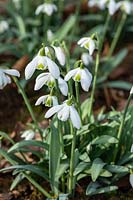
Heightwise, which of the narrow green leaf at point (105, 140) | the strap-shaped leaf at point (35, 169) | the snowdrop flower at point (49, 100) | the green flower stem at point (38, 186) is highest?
the snowdrop flower at point (49, 100)

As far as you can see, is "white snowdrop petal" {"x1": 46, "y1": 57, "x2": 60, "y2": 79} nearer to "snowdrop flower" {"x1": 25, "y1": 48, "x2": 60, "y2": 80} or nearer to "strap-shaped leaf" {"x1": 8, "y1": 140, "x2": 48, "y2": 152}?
"snowdrop flower" {"x1": 25, "y1": 48, "x2": 60, "y2": 80}

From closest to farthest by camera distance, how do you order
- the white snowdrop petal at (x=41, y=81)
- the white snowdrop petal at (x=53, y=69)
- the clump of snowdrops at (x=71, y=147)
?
the white snowdrop petal at (x=53, y=69) < the white snowdrop petal at (x=41, y=81) < the clump of snowdrops at (x=71, y=147)

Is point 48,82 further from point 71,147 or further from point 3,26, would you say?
point 3,26

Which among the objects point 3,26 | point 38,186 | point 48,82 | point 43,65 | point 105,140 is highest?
point 3,26

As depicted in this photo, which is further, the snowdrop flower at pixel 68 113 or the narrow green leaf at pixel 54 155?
the narrow green leaf at pixel 54 155

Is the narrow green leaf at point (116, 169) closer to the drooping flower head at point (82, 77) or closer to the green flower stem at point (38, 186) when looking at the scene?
the green flower stem at point (38, 186)

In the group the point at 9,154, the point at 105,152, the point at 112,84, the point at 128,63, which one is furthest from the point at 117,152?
the point at 128,63

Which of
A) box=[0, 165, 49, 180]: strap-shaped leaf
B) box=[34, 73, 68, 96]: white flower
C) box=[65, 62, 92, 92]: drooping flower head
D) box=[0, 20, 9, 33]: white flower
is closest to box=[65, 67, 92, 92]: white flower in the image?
box=[65, 62, 92, 92]: drooping flower head

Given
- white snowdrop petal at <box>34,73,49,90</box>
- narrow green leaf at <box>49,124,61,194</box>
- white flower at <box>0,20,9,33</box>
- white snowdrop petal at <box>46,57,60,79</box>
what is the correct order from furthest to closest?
white flower at <box>0,20,9,33</box>, narrow green leaf at <box>49,124,61,194</box>, white snowdrop petal at <box>34,73,49,90</box>, white snowdrop petal at <box>46,57,60,79</box>

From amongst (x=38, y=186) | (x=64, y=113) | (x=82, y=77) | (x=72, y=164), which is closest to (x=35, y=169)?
(x=38, y=186)

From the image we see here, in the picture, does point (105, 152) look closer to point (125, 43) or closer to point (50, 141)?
point (50, 141)

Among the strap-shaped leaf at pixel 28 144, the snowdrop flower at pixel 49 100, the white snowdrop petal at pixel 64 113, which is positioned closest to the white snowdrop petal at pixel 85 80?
the white snowdrop petal at pixel 64 113
